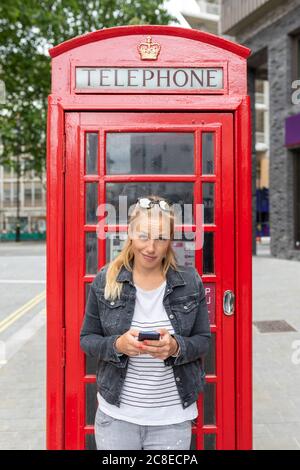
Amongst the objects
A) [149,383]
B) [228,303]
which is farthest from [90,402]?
[228,303]

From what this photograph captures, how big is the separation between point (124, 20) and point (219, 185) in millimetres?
26637

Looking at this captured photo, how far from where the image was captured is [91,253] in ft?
9.41

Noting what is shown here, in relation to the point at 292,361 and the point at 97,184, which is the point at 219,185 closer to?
the point at 97,184

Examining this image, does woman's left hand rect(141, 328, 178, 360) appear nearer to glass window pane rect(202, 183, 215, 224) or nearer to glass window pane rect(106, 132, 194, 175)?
glass window pane rect(202, 183, 215, 224)

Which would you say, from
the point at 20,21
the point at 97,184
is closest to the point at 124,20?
the point at 20,21

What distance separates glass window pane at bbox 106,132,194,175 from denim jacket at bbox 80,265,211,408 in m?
0.72

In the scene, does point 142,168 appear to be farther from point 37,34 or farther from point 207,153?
point 37,34

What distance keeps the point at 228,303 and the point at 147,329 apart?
76 cm

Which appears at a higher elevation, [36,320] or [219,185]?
[219,185]

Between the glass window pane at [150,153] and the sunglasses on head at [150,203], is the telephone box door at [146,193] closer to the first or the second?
the glass window pane at [150,153]

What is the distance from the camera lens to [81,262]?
2838 mm

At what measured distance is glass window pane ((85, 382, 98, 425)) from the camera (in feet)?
9.37

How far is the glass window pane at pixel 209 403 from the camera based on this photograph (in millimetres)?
2902

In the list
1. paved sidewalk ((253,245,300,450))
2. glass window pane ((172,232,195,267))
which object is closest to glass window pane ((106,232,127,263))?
glass window pane ((172,232,195,267))
